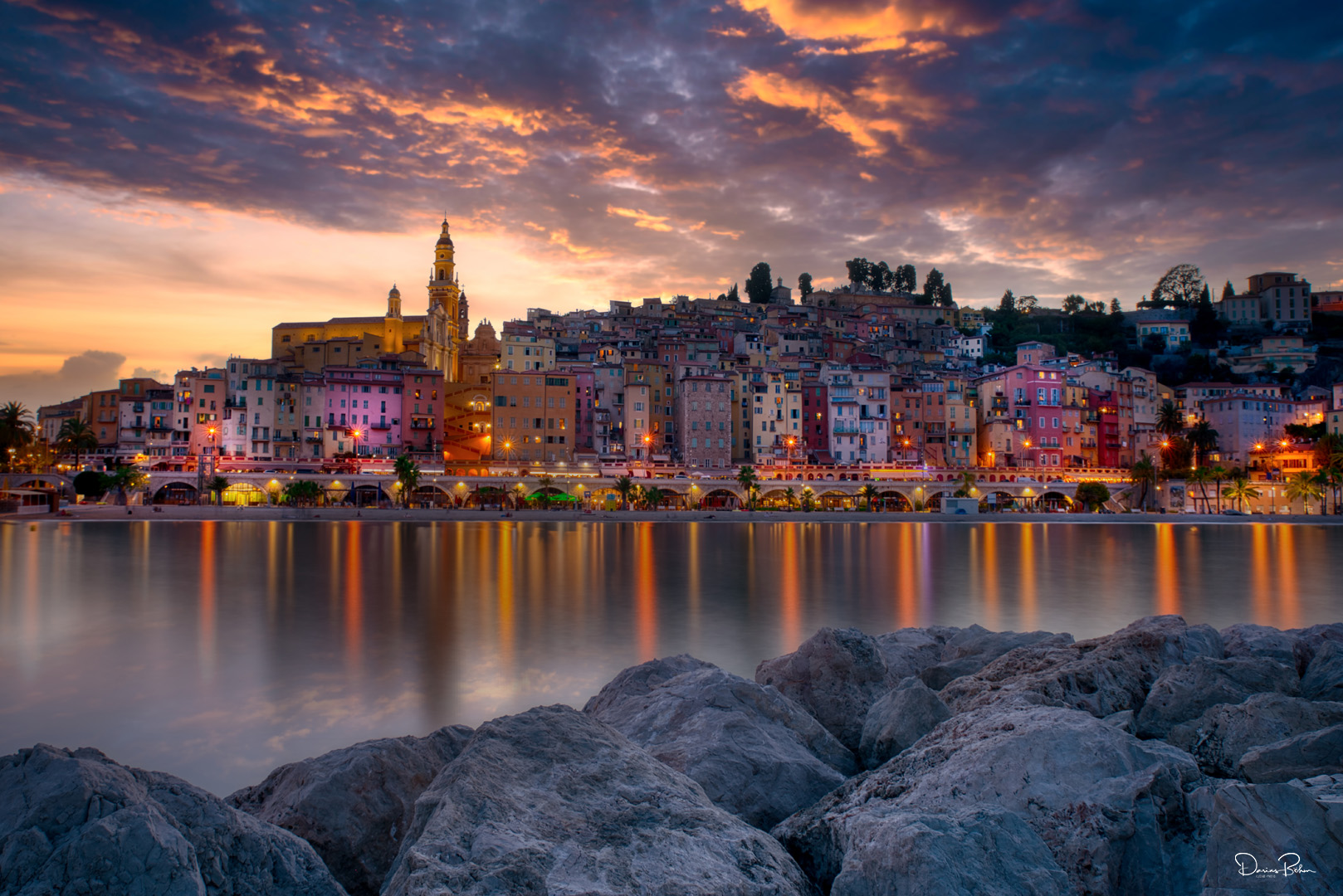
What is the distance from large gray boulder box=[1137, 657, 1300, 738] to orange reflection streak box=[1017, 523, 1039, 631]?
1209 centimetres

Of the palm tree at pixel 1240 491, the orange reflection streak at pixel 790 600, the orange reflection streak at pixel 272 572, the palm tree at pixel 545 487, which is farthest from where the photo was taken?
the palm tree at pixel 1240 491

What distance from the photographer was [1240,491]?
84062 mm

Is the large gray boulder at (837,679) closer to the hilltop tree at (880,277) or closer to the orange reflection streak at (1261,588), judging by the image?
the orange reflection streak at (1261,588)

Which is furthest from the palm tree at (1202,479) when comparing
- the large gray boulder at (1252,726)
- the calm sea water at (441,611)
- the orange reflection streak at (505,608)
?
the large gray boulder at (1252,726)

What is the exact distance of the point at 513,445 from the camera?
8719 cm

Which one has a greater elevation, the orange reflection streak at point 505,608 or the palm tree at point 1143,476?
the palm tree at point 1143,476

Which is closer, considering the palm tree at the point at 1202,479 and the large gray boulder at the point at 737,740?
the large gray boulder at the point at 737,740

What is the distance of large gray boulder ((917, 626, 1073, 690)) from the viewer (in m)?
10.4

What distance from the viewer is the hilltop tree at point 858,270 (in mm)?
163625

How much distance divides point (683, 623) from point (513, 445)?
224ft

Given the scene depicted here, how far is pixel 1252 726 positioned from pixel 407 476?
250ft

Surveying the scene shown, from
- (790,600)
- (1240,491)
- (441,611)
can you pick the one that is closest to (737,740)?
(441,611)

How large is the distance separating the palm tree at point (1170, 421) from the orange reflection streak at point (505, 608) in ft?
285

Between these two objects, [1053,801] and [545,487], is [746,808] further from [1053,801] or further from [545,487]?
[545,487]
